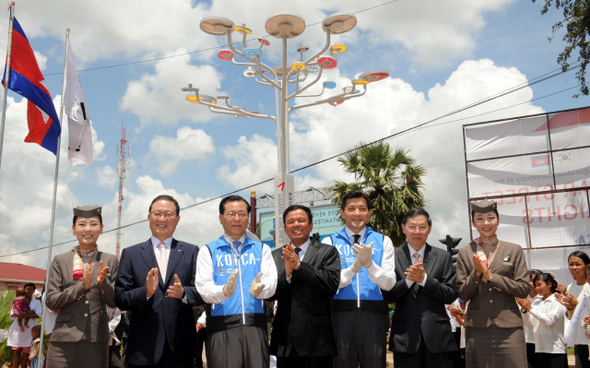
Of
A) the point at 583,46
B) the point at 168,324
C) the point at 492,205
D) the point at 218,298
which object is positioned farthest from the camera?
the point at 583,46

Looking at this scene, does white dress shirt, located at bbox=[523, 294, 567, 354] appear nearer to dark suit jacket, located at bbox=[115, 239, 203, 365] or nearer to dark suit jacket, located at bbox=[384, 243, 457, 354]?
dark suit jacket, located at bbox=[384, 243, 457, 354]

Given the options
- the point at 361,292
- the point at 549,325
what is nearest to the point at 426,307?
the point at 361,292

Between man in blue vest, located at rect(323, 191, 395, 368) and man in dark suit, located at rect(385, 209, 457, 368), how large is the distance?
15cm

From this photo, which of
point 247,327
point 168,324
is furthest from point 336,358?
point 168,324

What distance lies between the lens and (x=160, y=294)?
13.7 ft

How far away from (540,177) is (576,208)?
123 centimetres

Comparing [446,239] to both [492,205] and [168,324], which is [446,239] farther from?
[168,324]

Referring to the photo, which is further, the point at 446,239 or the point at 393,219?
the point at 393,219

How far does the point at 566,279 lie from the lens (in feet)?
41.1

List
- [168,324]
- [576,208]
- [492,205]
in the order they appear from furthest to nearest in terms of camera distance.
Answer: [576,208] → [492,205] → [168,324]

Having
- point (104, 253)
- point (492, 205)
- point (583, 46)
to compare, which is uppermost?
point (583, 46)

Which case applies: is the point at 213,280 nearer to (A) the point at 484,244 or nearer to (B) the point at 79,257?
(B) the point at 79,257

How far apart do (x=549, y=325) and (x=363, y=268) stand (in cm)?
330

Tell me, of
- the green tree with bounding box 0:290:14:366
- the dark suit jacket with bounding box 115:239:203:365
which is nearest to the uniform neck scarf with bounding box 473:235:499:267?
the dark suit jacket with bounding box 115:239:203:365
